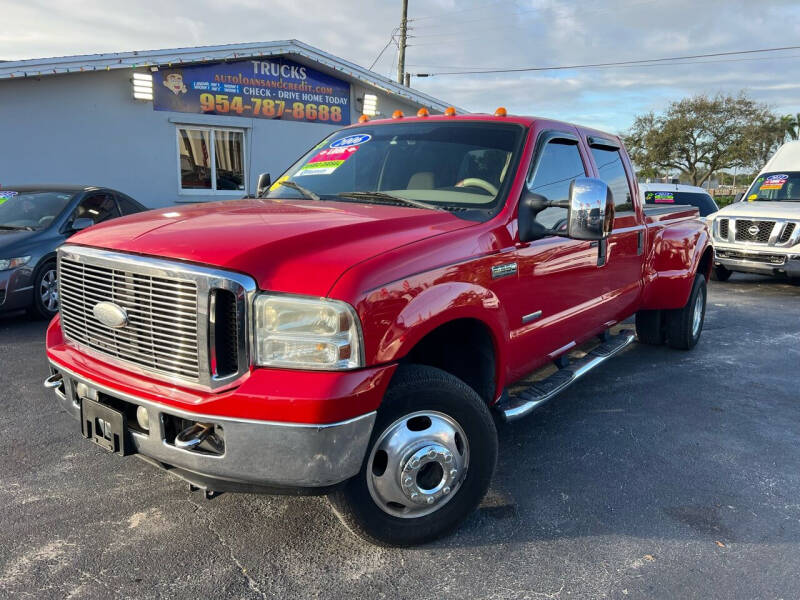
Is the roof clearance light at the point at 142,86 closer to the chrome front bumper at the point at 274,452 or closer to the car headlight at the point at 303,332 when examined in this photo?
the chrome front bumper at the point at 274,452

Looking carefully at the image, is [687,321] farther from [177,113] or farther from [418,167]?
[177,113]

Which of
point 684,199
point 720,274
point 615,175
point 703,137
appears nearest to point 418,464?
point 615,175

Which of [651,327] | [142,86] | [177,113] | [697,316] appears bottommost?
[651,327]

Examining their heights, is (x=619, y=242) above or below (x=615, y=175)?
below

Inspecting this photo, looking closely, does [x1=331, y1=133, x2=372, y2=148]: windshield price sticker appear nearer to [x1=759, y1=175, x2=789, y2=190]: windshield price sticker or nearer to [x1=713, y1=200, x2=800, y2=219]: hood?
[x1=713, y1=200, x2=800, y2=219]: hood

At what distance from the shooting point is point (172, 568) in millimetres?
2586

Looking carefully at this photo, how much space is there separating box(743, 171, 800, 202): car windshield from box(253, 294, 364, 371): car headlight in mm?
11138

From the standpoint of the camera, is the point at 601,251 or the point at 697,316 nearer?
the point at 601,251

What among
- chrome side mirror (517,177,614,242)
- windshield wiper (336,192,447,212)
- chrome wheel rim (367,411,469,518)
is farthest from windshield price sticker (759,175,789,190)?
chrome wheel rim (367,411,469,518)

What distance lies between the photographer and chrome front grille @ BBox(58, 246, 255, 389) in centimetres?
224

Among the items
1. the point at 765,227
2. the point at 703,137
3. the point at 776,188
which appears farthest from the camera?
the point at 703,137

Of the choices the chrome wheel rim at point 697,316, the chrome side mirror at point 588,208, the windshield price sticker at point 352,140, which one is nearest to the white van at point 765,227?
the chrome wheel rim at point 697,316

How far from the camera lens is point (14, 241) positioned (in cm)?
662

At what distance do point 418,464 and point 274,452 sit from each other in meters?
0.63
